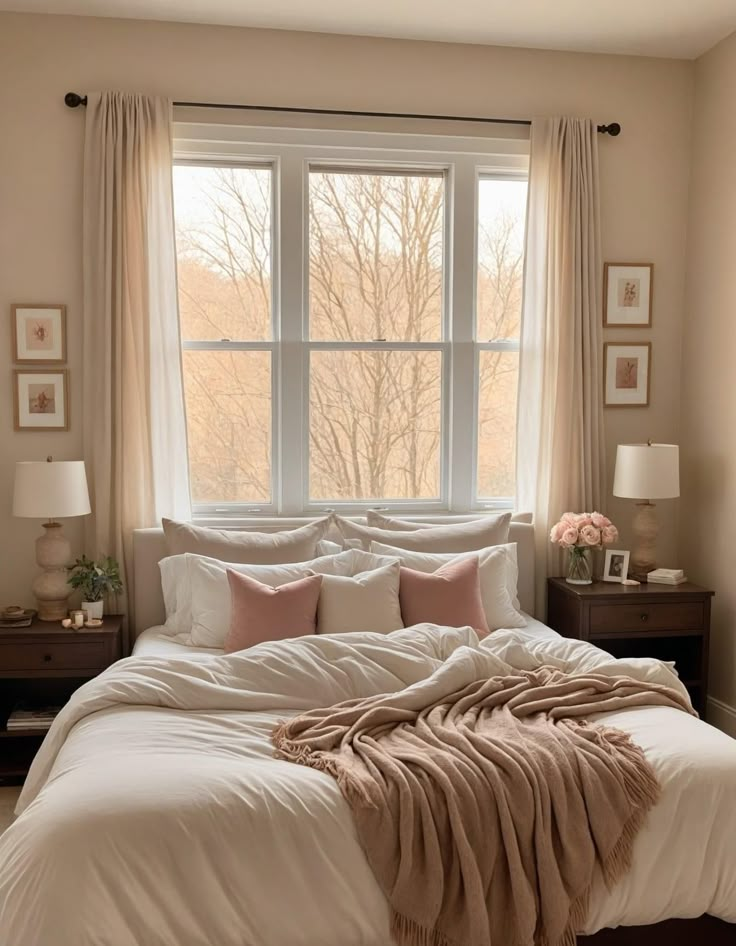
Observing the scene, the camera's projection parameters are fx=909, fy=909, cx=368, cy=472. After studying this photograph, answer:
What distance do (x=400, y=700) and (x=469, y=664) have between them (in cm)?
31

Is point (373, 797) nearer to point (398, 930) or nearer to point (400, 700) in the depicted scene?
point (398, 930)

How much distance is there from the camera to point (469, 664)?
2.95 metres

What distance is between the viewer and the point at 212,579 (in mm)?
3791

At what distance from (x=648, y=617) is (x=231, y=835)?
8.47 ft

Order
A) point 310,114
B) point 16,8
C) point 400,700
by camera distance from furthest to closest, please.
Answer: point 310,114 → point 16,8 → point 400,700

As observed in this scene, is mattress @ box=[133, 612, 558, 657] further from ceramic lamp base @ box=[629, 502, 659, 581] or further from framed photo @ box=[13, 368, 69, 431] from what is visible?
framed photo @ box=[13, 368, 69, 431]

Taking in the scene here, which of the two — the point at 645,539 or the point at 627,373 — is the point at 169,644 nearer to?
the point at 645,539

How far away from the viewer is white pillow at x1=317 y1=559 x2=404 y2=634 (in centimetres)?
358

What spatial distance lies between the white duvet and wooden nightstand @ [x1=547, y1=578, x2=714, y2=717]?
4.27 feet

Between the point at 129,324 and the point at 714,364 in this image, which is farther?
the point at 714,364

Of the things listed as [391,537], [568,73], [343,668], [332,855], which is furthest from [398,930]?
[568,73]

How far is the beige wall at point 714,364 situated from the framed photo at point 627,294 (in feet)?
0.72

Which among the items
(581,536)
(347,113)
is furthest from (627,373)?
(347,113)

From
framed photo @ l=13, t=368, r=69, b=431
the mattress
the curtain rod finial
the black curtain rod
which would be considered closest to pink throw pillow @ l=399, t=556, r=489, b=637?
the mattress
